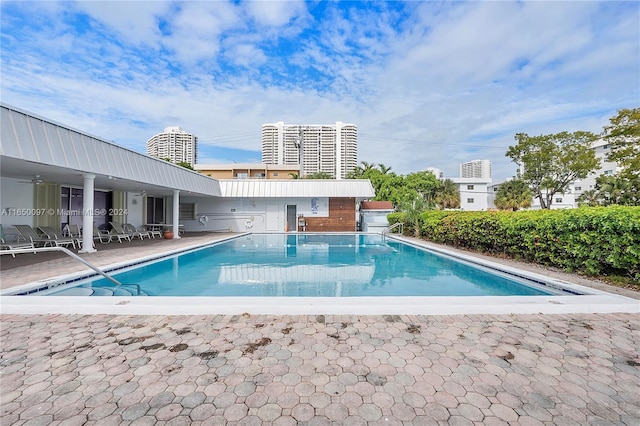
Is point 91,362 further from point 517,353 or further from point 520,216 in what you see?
point 520,216

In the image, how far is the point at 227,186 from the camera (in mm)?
19531

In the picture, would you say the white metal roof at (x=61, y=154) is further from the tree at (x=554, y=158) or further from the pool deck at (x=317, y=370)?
the tree at (x=554, y=158)

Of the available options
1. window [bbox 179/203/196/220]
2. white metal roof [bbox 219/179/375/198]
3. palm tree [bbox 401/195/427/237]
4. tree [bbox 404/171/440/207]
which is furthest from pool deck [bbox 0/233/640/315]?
tree [bbox 404/171/440/207]

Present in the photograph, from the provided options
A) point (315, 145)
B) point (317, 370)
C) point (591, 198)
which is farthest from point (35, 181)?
point (315, 145)

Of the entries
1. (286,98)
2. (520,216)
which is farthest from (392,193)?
(520,216)

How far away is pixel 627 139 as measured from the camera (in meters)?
19.9

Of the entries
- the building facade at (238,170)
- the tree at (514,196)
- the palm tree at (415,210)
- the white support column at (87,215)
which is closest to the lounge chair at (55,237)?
the white support column at (87,215)

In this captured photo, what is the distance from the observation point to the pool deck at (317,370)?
189 cm

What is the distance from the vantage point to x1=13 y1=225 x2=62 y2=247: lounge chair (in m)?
9.38

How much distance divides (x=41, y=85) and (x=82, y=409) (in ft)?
46.7

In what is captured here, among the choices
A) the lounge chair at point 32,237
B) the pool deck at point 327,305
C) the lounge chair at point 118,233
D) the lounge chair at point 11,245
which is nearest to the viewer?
the pool deck at point 327,305

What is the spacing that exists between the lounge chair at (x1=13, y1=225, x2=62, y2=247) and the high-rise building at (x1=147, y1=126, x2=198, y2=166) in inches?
2219

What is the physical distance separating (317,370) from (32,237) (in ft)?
38.6

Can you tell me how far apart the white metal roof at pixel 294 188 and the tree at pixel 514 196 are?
808 inches
